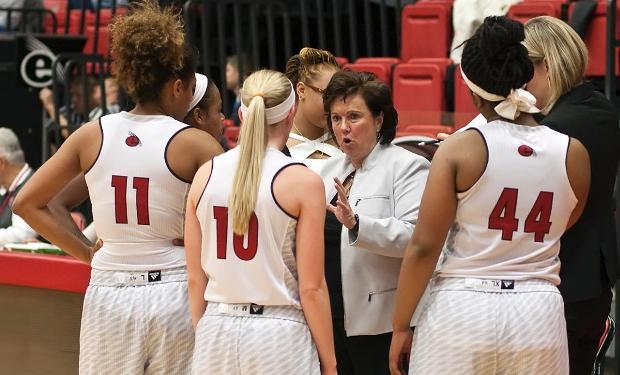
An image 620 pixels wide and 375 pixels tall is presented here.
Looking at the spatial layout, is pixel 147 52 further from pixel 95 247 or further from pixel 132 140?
pixel 95 247

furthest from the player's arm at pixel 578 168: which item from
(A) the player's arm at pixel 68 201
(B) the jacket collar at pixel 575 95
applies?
(A) the player's arm at pixel 68 201

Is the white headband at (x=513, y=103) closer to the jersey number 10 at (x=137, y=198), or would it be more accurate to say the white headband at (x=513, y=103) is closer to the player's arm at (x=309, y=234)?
the player's arm at (x=309, y=234)

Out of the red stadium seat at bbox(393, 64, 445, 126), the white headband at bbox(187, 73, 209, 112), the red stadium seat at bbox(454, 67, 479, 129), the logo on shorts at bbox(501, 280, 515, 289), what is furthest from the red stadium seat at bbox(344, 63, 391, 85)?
the logo on shorts at bbox(501, 280, 515, 289)

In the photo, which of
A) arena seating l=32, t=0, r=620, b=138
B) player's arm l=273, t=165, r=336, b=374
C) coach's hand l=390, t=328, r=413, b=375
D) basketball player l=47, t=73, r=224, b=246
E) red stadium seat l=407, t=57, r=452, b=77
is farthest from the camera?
red stadium seat l=407, t=57, r=452, b=77

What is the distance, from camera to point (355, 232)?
352 cm

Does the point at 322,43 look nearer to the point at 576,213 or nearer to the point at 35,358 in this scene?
the point at 35,358

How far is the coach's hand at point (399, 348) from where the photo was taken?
3.38 meters

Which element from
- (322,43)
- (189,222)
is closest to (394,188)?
(189,222)

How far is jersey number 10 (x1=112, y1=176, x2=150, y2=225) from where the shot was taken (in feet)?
11.3

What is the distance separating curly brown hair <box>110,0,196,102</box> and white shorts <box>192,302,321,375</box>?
757mm

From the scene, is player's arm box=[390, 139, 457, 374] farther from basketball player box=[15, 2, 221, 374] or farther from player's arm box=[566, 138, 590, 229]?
basketball player box=[15, 2, 221, 374]

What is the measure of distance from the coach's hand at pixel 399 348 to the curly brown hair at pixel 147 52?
1049 millimetres

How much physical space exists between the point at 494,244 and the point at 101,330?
4.14 feet

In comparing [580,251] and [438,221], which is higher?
[438,221]
